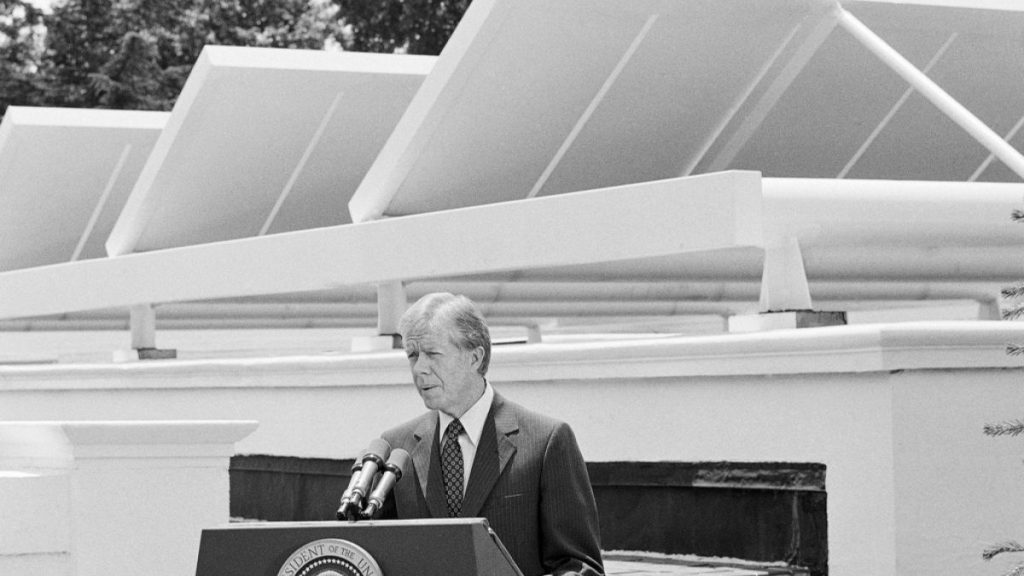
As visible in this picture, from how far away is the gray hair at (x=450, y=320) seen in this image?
16.7 ft

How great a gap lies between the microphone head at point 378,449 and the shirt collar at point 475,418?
242mm

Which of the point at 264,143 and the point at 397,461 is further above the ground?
the point at 264,143

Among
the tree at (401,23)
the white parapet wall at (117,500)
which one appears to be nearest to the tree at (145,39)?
the tree at (401,23)

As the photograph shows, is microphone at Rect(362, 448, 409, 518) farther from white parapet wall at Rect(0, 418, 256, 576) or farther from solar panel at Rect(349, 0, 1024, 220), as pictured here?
solar panel at Rect(349, 0, 1024, 220)

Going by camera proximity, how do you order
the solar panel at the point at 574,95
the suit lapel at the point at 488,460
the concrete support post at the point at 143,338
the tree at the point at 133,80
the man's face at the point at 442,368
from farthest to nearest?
the tree at the point at 133,80 < the concrete support post at the point at 143,338 < the solar panel at the point at 574,95 < the suit lapel at the point at 488,460 < the man's face at the point at 442,368

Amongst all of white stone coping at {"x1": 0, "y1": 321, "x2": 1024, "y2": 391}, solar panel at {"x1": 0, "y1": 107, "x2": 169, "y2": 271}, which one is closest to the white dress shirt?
white stone coping at {"x1": 0, "y1": 321, "x2": 1024, "y2": 391}

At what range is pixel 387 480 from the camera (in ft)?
15.7

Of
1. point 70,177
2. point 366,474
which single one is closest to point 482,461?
point 366,474

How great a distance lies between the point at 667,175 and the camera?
11.4m

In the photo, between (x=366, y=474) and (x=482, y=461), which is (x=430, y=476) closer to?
(x=482, y=461)

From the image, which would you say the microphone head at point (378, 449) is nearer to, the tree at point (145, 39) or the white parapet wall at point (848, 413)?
the white parapet wall at point (848, 413)

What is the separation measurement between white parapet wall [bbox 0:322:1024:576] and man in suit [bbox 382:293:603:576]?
8.93ft

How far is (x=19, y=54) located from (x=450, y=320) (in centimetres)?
3727

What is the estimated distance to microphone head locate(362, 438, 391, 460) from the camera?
4906 mm
